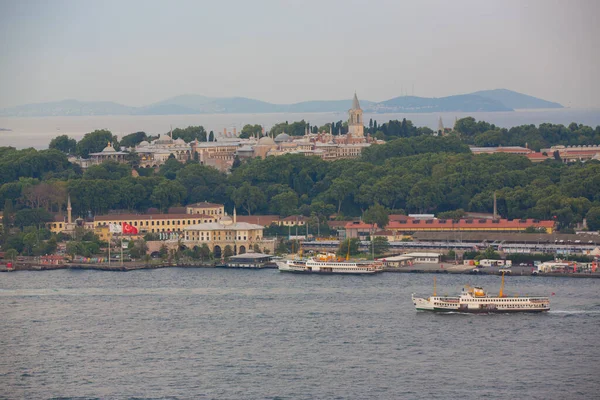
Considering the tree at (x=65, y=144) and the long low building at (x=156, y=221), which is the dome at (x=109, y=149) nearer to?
the tree at (x=65, y=144)

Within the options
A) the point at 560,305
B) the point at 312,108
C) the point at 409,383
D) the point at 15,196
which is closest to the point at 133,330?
the point at 409,383

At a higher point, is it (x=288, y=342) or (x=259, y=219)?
(x=259, y=219)

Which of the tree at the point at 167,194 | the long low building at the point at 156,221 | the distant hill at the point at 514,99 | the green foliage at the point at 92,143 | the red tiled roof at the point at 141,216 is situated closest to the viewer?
the long low building at the point at 156,221

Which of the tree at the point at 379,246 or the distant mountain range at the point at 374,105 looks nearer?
the tree at the point at 379,246

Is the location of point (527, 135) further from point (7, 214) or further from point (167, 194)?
point (7, 214)

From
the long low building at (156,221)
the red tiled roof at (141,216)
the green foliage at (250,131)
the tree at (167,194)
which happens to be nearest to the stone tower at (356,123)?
the green foliage at (250,131)

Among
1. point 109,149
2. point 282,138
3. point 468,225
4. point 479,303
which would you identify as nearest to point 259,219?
point 468,225

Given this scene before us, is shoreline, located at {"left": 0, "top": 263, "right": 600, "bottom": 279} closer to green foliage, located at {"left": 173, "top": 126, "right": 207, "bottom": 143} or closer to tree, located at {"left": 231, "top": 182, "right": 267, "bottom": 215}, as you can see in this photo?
tree, located at {"left": 231, "top": 182, "right": 267, "bottom": 215}

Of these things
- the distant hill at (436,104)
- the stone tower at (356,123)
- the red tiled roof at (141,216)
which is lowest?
the red tiled roof at (141,216)
